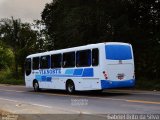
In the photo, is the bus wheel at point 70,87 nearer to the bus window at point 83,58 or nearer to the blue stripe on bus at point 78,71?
the blue stripe on bus at point 78,71

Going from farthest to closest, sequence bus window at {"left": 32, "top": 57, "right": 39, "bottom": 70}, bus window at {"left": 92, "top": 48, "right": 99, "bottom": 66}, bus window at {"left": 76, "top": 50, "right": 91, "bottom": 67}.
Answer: bus window at {"left": 32, "top": 57, "right": 39, "bottom": 70} → bus window at {"left": 76, "top": 50, "right": 91, "bottom": 67} → bus window at {"left": 92, "top": 48, "right": 99, "bottom": 66}

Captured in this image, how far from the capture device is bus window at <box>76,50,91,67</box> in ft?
81.8

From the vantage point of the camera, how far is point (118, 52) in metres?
24.5

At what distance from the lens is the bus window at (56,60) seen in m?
28.4

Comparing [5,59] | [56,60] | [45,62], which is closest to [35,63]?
[45,62]

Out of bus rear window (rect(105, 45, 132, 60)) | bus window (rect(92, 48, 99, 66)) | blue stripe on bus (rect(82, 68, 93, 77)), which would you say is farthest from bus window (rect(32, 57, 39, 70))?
bus rear window (rect(105, 45, 132, 60))

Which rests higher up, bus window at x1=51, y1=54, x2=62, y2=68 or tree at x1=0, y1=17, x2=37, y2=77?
tree at x1=0, y1=17, x2=37, y2=77

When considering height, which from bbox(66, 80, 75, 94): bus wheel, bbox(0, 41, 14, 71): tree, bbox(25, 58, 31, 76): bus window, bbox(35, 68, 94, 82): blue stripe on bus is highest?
bbox(0, 41, 14, 71): tree

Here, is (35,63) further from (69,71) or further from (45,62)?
(69,71)

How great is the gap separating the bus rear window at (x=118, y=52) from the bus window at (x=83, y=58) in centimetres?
129

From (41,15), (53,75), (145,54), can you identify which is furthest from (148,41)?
(41,15)

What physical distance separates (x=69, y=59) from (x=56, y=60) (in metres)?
1.89

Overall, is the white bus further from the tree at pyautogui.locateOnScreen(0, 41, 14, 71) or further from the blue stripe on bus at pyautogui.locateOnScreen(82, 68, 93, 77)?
the tree at pyautogui.locateOnScreen(0, 41, 14, 71)

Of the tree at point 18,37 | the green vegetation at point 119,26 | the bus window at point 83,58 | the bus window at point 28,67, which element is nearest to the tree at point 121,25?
the green vegetation at point 119,26
